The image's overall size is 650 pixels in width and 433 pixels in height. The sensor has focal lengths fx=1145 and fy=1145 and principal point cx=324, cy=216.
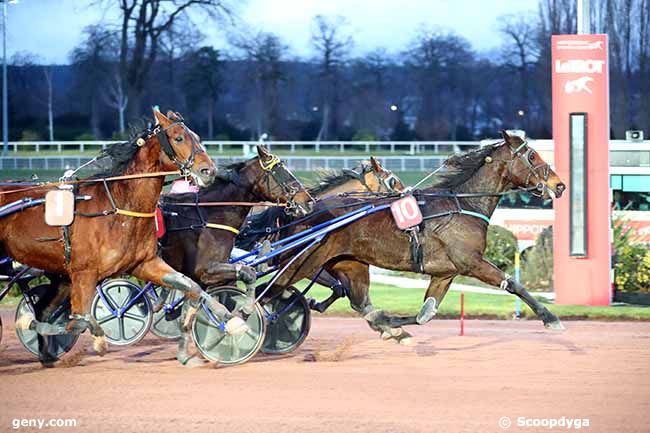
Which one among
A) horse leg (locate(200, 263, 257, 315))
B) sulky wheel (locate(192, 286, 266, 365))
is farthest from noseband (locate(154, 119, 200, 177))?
sulky wheel (locate(192, 286, 266, 365))

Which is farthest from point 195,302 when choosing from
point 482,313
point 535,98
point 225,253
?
point 535,98

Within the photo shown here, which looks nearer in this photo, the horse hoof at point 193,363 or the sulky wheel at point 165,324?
the horse hoof at point 193,363

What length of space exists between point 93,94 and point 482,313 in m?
29.1

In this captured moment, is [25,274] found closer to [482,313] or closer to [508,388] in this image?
[508,388]

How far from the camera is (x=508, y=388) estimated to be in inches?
344

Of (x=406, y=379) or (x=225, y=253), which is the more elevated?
(x=225, y=253)

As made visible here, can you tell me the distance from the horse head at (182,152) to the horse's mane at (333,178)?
271 centimetres

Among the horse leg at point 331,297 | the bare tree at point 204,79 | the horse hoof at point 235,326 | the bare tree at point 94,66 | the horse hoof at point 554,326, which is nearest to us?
the horse hoof at point 235,326

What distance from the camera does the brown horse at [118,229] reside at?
29.6 feet

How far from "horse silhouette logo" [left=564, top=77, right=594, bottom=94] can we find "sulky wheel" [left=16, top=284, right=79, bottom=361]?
7520 millimetres

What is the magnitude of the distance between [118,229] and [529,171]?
384 cm

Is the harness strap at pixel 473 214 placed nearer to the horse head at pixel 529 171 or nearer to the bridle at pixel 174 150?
the horse head at pixel 529 171

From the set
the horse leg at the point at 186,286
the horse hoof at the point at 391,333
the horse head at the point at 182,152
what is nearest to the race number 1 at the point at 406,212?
the horse hoof at the point at 391,333

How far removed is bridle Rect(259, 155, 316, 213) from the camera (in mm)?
9906
